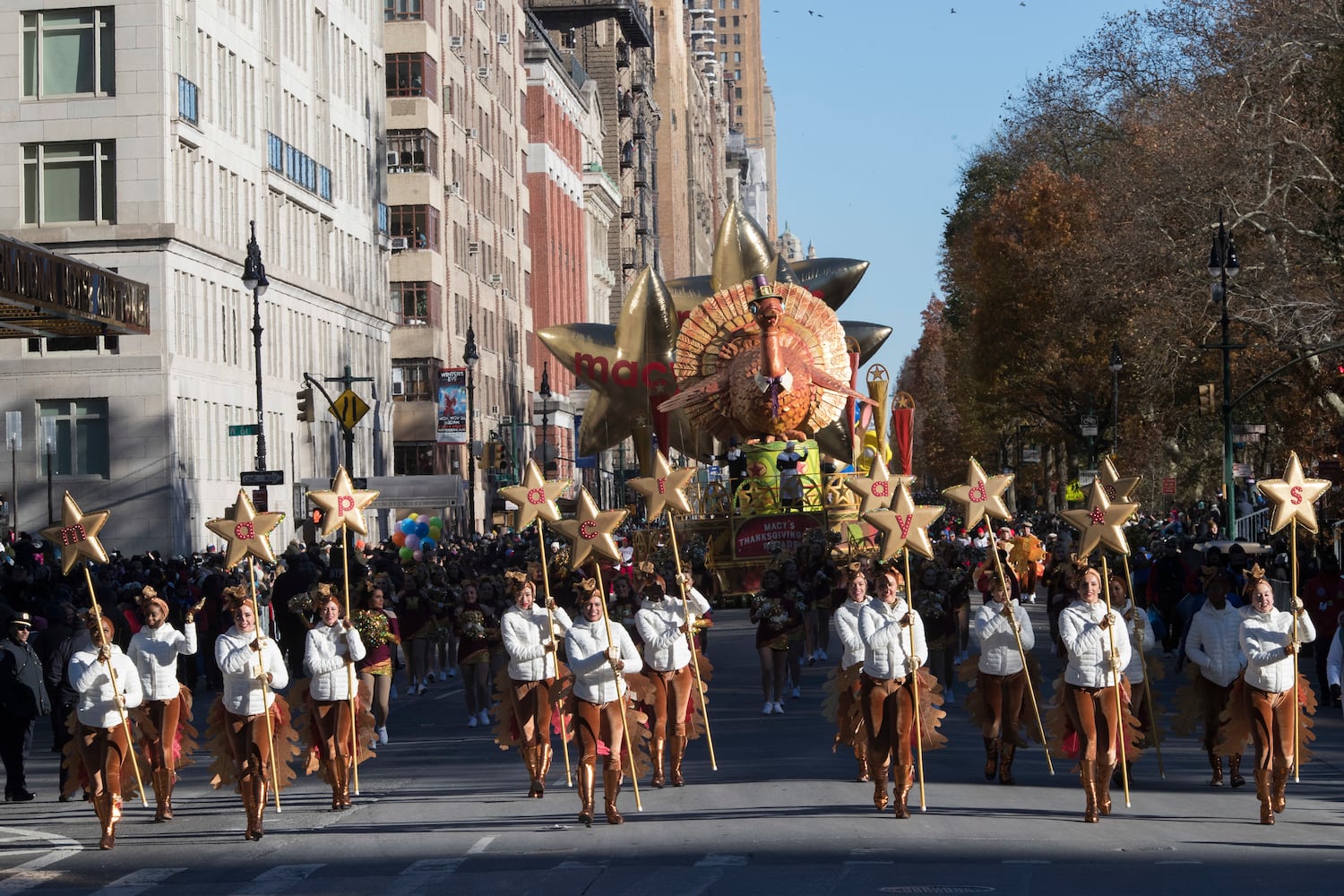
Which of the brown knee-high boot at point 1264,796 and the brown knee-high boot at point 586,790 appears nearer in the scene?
the brown knee-high boot at point 1264,796

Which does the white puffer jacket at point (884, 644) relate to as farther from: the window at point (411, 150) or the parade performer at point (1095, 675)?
the window at point (411, 150)

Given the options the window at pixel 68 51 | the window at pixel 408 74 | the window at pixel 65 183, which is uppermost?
the window at pixel 408 74

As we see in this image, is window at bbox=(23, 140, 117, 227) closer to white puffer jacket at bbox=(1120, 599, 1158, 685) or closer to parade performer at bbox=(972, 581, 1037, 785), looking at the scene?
parade performer at bbox=(972, 581, 1037, 785)

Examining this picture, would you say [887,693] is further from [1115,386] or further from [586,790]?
[1115,386]

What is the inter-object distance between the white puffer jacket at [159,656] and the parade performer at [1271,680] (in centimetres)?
724

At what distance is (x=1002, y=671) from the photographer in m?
16.3

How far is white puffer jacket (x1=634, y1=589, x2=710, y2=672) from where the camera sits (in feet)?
54.8

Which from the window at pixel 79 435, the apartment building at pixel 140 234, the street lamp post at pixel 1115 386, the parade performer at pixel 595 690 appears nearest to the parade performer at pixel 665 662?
the parade performer at pixel 595 690

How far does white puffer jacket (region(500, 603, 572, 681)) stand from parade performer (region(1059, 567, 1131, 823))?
379 cm

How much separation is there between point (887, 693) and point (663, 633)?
2245 millimetres

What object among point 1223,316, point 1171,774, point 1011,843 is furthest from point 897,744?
point 1223,316

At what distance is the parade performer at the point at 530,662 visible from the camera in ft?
53.8

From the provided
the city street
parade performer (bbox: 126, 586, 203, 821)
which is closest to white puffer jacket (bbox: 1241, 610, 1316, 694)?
the city street

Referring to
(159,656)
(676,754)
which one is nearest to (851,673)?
(676,754)
